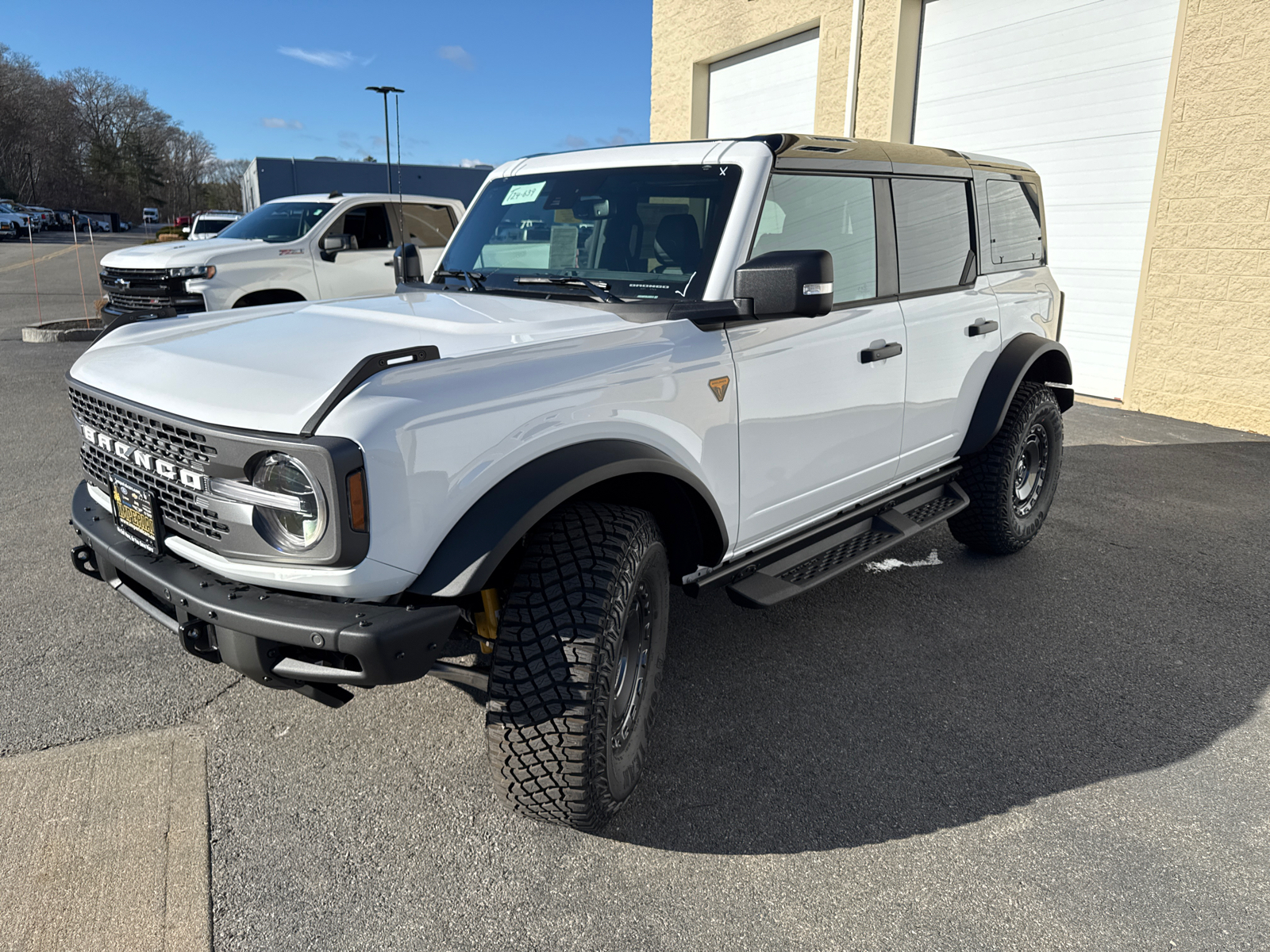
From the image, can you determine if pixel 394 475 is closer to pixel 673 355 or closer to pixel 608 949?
pixel 673 355

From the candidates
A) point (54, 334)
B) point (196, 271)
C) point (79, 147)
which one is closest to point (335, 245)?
point (196, 271)

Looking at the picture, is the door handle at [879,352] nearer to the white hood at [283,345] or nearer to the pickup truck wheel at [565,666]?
the white hood at [283,345]

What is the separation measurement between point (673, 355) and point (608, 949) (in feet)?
5.34

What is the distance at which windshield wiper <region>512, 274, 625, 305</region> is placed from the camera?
3.14 m

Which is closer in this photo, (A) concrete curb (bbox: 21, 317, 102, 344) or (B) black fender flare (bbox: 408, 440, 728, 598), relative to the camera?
(B) black fender flare (bbox: 408, 440, 728, 598)

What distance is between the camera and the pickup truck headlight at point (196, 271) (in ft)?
29.1

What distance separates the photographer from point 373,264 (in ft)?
32.3

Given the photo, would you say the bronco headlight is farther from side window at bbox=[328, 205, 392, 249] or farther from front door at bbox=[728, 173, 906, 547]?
side window at bbox=[328, 205, 392, 249]

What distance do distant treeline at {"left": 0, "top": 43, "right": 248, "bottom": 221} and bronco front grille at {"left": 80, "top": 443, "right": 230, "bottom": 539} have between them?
3702 inches

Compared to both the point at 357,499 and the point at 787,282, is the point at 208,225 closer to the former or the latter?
the point at 787,282

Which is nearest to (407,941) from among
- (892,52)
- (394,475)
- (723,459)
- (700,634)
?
(394,475)

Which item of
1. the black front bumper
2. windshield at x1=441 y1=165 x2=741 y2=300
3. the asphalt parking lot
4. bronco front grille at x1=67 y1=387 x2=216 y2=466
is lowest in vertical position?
the asphalt parking lot

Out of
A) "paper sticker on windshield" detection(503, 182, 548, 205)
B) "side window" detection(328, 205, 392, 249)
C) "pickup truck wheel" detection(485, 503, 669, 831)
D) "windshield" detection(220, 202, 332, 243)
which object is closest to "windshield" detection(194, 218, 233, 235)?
"windshield" detection(220, 202, 332, 243)

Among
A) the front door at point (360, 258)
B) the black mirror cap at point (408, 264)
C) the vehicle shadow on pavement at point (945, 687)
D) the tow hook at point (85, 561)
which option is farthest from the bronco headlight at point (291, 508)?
the front door at point (360, 258)
